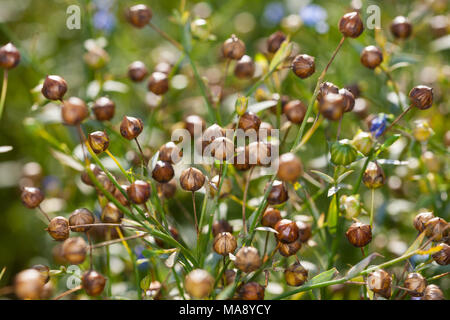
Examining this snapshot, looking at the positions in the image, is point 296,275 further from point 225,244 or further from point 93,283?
point 93,283

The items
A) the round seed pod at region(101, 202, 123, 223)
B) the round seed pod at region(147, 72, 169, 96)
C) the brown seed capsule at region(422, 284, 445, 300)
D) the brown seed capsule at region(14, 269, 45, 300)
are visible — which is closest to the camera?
the brown seed capsule at region(14, 269, 45, 300)

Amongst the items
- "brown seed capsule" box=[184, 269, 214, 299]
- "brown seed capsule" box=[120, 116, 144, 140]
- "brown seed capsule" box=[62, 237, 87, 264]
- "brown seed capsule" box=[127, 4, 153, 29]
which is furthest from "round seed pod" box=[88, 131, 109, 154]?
"brown seed capsule" box=[127, 4, 153, 29]

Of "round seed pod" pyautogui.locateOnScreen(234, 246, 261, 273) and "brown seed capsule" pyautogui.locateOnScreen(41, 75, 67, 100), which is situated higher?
"brown seed capsule" pyautogui.locateOnScreen(41, 75, 67, 100)

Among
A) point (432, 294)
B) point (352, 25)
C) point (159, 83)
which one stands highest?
point (352, 25)

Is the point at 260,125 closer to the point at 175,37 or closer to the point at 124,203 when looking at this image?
the point at 124,203

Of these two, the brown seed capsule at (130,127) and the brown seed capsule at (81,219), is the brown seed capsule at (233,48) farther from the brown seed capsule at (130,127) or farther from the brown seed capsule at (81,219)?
the brown seed capsule at (81,219)

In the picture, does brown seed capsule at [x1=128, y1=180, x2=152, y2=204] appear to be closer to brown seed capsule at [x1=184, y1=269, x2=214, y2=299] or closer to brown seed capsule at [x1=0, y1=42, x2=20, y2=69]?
brown seed capsule at [x1=184, y1=269, x2=214, y2=299]

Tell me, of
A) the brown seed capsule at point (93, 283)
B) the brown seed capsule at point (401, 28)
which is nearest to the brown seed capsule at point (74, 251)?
the brown seed capsule at point (93, 283)

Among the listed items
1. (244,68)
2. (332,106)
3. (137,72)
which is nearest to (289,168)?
(332,106)
